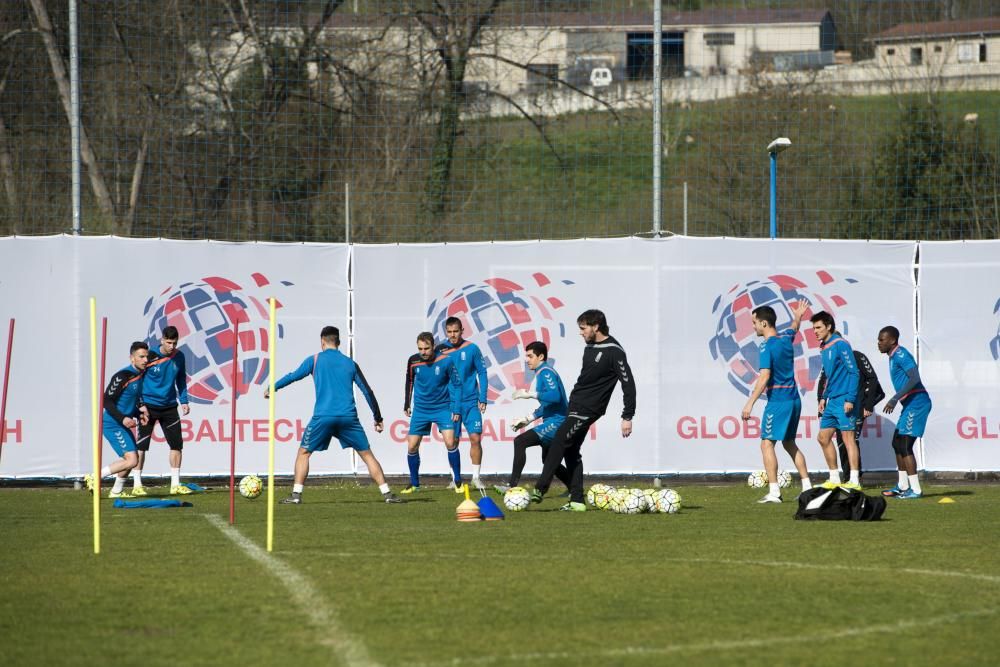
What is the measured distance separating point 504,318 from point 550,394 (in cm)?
266

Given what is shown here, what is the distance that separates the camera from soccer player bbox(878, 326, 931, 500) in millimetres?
16062

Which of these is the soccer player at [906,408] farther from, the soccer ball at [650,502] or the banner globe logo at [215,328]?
the banner globe logo at [215,328]

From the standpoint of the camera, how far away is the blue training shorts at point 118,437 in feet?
52.1

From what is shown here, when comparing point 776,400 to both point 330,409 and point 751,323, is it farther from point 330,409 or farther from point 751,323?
point 330,409

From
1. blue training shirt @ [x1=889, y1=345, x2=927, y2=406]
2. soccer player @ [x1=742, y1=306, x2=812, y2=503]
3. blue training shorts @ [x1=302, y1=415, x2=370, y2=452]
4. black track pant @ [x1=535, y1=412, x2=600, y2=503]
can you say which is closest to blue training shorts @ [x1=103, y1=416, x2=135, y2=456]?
blue training shorts @ [x1=302, y1=415, x2=370, y2=452]

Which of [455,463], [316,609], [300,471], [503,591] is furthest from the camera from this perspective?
[455,463]

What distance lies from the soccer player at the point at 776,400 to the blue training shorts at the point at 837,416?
2.77 ft

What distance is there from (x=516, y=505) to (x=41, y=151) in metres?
10.4

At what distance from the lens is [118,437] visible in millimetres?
15977

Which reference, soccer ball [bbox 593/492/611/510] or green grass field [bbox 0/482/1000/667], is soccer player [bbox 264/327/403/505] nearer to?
green grass field [bbox 0/482/1000/667]

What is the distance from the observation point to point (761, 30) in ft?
70.9

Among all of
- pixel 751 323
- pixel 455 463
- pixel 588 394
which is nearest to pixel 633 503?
pixel 588 394

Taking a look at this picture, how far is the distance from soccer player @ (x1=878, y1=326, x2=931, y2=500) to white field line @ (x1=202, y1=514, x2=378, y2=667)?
8.56 metres

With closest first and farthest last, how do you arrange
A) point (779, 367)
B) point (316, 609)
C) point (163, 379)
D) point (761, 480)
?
point (316, 609), point (779, 367), point (163, 379), point (761, 480)
